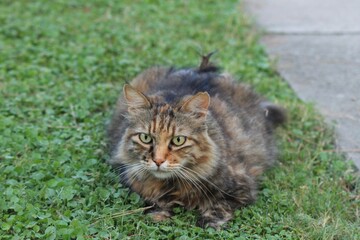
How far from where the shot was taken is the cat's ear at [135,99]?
4039 millimetres

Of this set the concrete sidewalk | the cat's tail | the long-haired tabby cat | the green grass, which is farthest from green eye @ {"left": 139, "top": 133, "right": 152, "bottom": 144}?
the concrete sidewalk

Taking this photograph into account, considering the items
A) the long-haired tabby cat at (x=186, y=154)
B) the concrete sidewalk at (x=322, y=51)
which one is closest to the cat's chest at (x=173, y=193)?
the long-haired tabby cat at (x=186, y=154)

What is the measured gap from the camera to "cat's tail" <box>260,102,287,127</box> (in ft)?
17.1

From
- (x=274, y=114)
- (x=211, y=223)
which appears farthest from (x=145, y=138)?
(x=274, y=114)

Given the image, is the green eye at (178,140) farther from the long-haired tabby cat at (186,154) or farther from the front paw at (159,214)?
the front paw at (159,214)

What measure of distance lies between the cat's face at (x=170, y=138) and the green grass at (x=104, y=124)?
328 millimetres

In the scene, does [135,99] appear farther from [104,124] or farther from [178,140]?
[104,124]

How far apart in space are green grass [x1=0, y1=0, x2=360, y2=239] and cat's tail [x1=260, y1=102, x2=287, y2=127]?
3.1 inches

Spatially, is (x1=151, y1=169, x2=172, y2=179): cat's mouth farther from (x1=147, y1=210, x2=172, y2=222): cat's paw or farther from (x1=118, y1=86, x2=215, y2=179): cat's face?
(x1=147, y1=210, x2=172, y2=222): cat's paw

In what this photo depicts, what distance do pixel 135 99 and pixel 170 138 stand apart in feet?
1.24

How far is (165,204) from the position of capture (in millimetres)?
4133

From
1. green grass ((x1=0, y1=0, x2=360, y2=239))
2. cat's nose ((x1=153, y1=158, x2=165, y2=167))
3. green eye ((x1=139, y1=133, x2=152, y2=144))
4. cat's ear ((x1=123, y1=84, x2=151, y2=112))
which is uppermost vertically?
cat's ear ((x1=123, y1=84, x2=151, y2=112))

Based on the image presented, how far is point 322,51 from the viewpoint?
6.68 metres

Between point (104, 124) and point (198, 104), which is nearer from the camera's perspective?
point (198, 104)
